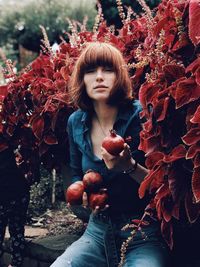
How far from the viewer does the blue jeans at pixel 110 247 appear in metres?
2.72

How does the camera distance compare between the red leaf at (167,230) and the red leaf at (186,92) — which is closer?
the red leaf at (186,92)

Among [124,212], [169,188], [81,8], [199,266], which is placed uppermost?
[81,8]

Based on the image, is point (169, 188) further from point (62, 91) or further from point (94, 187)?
point (62, 91)

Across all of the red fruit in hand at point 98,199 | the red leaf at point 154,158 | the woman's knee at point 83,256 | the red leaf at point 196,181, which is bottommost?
the woman's knee at point 83,256

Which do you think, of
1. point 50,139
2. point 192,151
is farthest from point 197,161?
point 50,139

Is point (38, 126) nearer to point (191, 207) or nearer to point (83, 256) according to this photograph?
point (83, 256)

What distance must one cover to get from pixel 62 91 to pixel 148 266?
4.70ft

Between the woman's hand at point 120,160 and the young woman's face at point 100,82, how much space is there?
45 centimetres

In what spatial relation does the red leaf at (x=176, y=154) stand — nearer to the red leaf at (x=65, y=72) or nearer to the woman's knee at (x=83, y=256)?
the woman's knee at (x=83, y=256)

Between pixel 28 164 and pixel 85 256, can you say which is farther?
pixel 28 164

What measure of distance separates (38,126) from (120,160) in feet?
3.56

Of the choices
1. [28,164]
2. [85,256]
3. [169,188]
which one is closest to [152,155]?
[169,188]

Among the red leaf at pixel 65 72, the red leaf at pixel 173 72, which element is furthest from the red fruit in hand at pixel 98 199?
the red leaf at pixel 65 72

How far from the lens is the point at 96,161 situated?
117 inches
